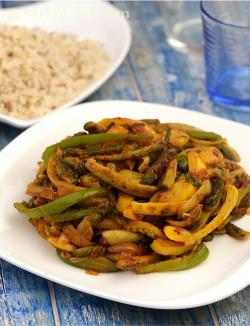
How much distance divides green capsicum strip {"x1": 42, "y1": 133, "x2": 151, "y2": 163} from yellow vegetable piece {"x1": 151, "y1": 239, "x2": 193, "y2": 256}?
0.24 meters

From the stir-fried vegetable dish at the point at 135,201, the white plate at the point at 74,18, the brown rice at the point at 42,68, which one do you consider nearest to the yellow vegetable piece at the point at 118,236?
the stir-fried vegetable dish at the point at 135,201

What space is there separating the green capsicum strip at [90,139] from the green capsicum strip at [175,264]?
0.88 feet

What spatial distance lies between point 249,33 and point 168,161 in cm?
73

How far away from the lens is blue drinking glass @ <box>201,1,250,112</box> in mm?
2266

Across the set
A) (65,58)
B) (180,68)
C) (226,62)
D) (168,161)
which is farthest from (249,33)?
(168,161)

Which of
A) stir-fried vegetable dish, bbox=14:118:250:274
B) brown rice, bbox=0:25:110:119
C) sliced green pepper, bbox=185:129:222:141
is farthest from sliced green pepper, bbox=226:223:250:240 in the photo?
brown rice, bbox=0:25:110:119

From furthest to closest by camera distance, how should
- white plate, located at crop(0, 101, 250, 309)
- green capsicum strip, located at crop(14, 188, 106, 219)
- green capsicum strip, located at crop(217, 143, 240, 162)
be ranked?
green capsicum strip, located at crop(217, 143, 240, 162) < green capsicum strip, located at crop(14, 188, 106, 219) < white plate, located at crop(0, 101, 250, 309)

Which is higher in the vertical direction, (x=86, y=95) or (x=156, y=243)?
(x=156, y=243)

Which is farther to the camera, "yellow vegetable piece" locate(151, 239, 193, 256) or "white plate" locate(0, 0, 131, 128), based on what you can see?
A: "white plate" locate(0, 0, 131, 128)

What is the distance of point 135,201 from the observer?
1.57m

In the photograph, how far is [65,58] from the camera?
243 cm

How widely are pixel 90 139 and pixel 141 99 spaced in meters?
0.70

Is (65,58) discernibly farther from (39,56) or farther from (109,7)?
(109,7)

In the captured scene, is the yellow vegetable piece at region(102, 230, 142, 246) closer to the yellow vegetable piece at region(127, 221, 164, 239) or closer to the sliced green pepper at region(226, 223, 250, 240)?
the yellow vegetable piece at region(127, 221, 164, 239)
